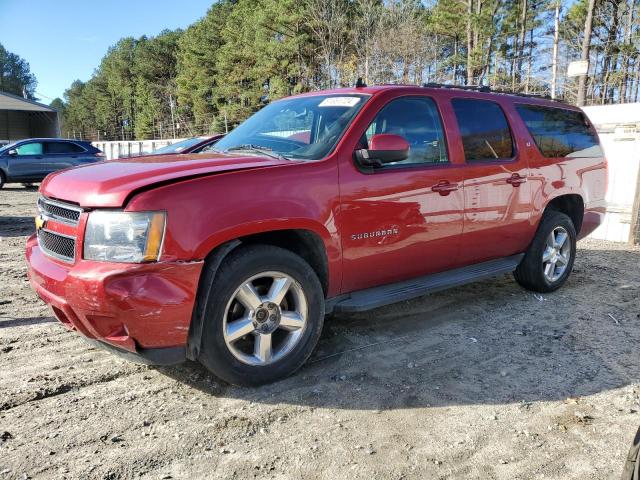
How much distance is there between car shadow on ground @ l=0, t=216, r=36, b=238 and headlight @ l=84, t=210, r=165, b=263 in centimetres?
698

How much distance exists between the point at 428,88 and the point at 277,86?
1535 inches

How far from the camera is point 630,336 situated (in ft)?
14.1

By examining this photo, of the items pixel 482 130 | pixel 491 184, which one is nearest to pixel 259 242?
pixel 491 184

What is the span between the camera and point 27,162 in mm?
17328

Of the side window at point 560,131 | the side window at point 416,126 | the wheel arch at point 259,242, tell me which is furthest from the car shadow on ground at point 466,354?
the side window at point 560,131

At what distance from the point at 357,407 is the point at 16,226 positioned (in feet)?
29.2

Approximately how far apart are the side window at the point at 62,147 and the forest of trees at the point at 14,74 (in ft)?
374

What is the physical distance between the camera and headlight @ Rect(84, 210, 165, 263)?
107 inches

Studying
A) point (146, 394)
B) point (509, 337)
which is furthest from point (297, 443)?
point (509, 337)

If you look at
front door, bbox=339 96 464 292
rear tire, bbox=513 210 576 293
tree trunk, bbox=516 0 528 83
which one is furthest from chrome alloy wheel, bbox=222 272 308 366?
tree trunk, bbox=516 0 528 83

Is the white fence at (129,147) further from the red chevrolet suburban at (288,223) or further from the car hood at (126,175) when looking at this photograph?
the car hood at (126,175)

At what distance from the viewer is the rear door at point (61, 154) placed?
57.6ft

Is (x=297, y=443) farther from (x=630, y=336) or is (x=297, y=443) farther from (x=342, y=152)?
(x=630, y=336)

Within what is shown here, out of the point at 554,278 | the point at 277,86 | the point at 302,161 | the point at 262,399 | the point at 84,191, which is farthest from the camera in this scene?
the point at 277,86
